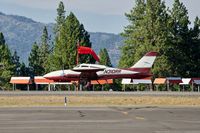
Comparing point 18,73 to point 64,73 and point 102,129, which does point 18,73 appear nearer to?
point 64,73

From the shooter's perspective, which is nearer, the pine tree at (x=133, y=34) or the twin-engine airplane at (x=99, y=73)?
the twin-engine airplane at (x=99, y=73)

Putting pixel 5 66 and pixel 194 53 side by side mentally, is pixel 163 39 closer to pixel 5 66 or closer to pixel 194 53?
pixel 194 53

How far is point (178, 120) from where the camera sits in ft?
81.5

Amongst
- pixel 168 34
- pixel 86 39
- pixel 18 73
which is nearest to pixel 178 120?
pixel 168 34

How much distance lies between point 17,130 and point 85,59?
3117 inches

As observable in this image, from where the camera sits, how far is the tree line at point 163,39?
278 ft

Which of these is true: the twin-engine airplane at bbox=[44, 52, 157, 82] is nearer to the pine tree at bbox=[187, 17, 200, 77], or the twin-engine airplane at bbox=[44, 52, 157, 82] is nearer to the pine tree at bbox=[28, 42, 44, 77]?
the pine tree at bbox=[187, 17, 200, 77]

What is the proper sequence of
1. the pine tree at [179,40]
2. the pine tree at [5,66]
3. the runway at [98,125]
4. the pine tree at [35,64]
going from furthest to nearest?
the pine tree at [35,64] → the pine tree at [5,66] → the pine tree at [179,40] → the runway at [98,125]

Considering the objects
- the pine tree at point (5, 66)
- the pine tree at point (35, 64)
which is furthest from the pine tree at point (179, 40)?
the pine tree at point (35, 64)

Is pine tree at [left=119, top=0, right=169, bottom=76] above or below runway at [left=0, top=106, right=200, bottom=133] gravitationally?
above

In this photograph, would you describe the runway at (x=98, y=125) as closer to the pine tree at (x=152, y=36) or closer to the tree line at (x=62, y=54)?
the pine tree at (x=152, y=36)

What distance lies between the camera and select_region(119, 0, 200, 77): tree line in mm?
84812

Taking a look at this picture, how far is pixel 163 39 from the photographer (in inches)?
3317

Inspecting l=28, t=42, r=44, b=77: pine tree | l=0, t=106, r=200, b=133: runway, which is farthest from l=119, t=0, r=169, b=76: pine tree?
l=0, t=106, r=200, b=133: runway
